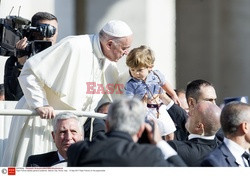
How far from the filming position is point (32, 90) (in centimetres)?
788

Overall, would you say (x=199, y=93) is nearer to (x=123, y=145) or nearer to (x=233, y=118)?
(x=233, y=118)

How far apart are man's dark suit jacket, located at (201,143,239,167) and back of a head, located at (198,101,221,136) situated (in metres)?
0.49

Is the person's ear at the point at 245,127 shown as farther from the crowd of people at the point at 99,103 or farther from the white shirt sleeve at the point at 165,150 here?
the white shirt sleeve at the point at 165,150

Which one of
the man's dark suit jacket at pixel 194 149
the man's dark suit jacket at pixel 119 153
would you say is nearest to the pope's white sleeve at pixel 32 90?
the man's dark suit jacket at pixel 194 149

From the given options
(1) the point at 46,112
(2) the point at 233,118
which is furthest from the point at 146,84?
(2) the point at 233,118

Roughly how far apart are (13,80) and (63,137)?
1349mm

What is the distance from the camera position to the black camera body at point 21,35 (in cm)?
850

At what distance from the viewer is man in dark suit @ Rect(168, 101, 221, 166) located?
7309mm

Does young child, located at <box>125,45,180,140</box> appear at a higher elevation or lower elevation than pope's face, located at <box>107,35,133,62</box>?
lower

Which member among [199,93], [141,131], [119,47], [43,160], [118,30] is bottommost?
[43,160]

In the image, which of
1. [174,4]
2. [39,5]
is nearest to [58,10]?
[39,5]

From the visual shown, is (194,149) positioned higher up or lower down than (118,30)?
lower down

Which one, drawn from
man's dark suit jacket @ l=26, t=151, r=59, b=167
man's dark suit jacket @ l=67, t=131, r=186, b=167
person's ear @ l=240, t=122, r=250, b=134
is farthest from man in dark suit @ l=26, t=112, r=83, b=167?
man's dark suit jacket @ l=67, t=131, r=186, b=167

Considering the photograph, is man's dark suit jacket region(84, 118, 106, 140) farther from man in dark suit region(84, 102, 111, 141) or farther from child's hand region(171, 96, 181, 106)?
child's hand region(171, 96, 181, 106)
